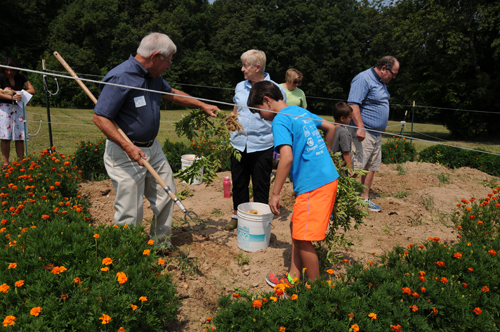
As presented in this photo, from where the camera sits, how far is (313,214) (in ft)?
8.73

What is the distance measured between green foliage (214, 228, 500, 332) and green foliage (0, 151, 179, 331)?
19.5 inches

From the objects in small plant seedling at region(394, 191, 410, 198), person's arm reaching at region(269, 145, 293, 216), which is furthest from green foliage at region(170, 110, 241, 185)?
small plant seedling at region(394, 191, 410, 198)

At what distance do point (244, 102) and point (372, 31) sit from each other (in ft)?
127

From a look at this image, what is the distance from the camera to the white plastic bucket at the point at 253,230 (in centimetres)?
368

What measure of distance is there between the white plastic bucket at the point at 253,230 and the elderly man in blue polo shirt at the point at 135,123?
849 millimetres

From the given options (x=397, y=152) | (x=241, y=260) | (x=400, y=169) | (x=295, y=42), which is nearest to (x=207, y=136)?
(x=241, y=260)

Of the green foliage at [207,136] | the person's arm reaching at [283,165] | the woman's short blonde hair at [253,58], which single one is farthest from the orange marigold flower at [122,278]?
the woman's short blonde hair at [253,58]

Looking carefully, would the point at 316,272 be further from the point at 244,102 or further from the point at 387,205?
the point at 387,205

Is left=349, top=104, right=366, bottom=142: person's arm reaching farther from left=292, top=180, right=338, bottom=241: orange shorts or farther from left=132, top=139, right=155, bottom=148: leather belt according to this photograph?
left=132, top=139, right=155, bottom=148: leather belt

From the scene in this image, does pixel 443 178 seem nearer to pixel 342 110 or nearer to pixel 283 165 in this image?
pixel 342 110

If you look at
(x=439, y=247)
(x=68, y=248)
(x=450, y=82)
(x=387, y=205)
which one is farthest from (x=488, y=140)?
(x=68, y=248)

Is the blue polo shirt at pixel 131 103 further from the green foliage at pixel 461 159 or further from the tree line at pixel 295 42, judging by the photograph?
the tree line at pixel 295 42

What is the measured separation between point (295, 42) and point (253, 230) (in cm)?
3484

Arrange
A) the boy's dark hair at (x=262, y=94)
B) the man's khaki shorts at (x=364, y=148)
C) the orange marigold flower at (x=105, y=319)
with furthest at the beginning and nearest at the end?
the man's khaki shorts at (x=364, y=148)
the boy's dark hair at (x=262, y=94)
the orange marigold flower at (x=105, y=319)
